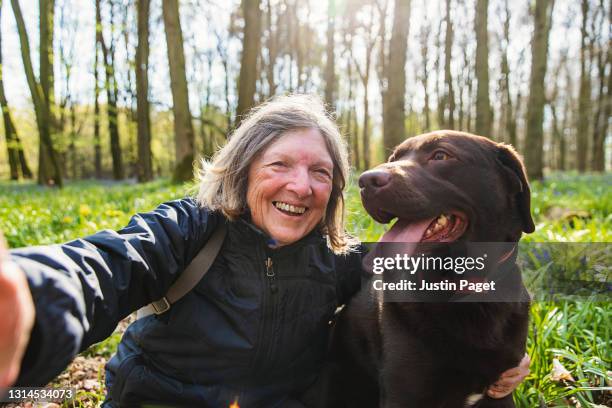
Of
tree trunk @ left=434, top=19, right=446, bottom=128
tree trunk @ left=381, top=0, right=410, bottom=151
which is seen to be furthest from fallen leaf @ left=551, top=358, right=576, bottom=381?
tree trunk @ left=434, top=19, right=446, bottom=128

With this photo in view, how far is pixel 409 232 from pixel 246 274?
772 mm

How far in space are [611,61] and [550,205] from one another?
639 inches

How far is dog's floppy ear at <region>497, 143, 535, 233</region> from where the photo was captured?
2.09 metres

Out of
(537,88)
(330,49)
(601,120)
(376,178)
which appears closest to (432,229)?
(376,178)

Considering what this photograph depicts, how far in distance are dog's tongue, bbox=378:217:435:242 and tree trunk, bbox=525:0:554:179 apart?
991cm

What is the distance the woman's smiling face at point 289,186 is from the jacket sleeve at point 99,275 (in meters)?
A: 0.24

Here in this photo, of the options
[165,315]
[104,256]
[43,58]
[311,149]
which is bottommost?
[165,315]

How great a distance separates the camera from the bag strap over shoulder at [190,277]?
75.0 inches

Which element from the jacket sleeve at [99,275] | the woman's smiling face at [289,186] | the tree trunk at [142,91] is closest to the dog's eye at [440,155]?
the woman's smiling face at [289,186]

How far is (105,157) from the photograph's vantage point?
47906mm

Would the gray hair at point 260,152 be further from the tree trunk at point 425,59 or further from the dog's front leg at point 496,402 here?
the tree trunk at point 425,59

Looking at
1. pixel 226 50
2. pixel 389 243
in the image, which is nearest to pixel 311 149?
pixel 389 243

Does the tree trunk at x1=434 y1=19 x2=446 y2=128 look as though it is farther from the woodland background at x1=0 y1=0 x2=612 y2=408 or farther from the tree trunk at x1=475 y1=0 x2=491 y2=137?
the tree trunk at x1=475 y1=0 x2=491 y2=137

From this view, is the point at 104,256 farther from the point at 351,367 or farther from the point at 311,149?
the point at 351,367
